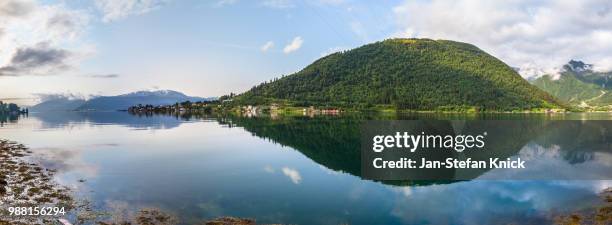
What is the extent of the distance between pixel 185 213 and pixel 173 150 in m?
54.4

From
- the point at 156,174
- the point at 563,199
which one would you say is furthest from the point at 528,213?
the point at 156,174

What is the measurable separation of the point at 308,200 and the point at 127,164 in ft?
126

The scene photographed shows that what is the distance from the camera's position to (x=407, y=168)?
6450 centimetres

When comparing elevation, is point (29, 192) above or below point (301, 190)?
above

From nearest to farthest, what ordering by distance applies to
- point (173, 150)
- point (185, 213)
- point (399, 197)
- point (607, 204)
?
point (185, 213), point (607, 204), point (399, 197), point (173, 150)

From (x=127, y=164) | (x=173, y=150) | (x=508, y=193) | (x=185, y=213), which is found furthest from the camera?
(x=173, y=150)

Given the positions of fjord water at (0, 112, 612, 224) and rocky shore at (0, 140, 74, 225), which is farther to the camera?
fjord water at (0, 112, 612, 224)

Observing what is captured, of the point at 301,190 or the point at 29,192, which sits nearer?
the point at 29,192

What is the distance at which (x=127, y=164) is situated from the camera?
234 ft

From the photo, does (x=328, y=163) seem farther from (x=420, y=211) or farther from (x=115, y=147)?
(x=115, y=147)

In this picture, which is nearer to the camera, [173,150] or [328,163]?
[328,163]

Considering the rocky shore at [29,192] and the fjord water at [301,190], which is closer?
the rocky shore at [29,192]

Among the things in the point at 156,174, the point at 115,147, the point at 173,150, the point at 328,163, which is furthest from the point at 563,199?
the point at 115,147

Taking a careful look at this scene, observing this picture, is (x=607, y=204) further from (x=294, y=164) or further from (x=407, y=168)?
(x=294, y=164)
